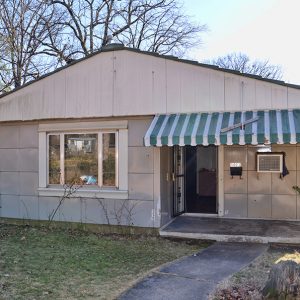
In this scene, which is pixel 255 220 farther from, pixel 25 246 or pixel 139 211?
pixel 25 246

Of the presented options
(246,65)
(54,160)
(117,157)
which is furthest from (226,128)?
(246,65)

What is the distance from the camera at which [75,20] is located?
3014 centimetres

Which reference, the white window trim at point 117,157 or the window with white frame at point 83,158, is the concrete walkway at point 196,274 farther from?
the window with white frame at point 83,158

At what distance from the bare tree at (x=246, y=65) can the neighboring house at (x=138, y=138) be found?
1167 inches

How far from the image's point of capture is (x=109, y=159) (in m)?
10.6

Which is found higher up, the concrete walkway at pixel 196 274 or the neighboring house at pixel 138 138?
the neighboring house at pixel 138 138

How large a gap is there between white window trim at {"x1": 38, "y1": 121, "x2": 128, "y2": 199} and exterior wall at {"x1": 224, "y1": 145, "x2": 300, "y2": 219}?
316 centimetres

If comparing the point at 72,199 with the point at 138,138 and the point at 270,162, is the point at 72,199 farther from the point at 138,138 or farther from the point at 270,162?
the point at 270,162

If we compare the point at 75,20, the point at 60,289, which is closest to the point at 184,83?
the point at 60,289

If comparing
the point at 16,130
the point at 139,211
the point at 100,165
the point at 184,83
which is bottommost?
the point at 139,211

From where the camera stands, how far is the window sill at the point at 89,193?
1032 centimetres

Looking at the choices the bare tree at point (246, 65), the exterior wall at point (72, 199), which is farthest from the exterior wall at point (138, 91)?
the bare tree at point (246, 65)

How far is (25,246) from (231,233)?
189 inches

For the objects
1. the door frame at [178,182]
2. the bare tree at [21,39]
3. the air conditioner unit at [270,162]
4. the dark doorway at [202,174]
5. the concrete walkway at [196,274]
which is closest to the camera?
the concrete walkway at [196,274]
